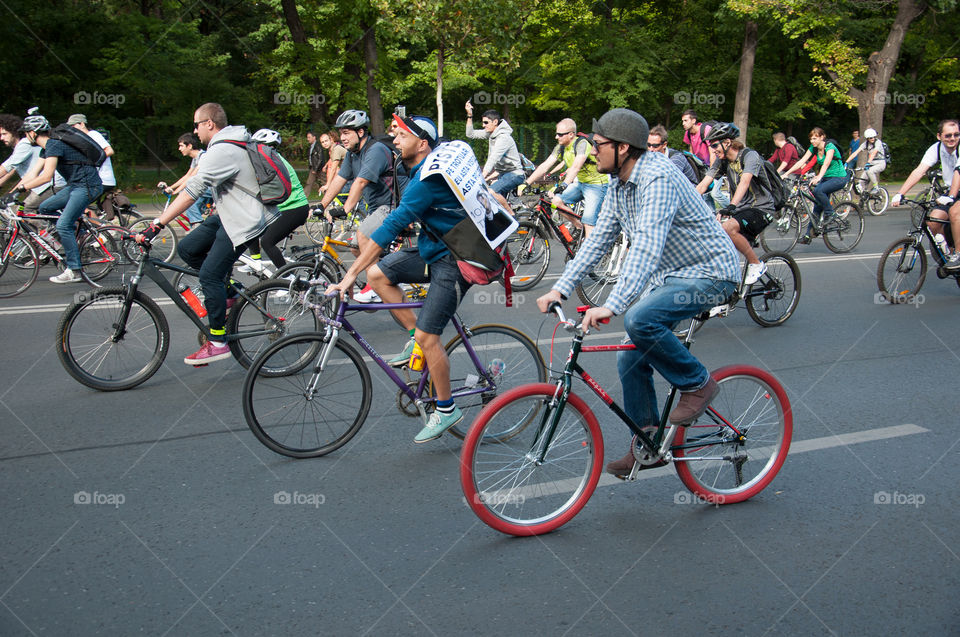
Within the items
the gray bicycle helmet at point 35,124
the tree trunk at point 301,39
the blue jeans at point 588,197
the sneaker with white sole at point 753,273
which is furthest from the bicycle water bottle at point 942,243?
the tree trunk at point 301,39

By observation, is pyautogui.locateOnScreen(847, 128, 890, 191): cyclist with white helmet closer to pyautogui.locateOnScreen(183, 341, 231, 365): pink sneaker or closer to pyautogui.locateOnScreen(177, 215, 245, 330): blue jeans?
pyautogui.locateOnScreen(177, 215, 245, 330): blue jeans

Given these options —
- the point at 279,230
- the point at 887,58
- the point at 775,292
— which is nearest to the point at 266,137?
the point at 279,230

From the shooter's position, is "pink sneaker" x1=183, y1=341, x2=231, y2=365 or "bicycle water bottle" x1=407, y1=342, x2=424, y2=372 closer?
"bicycle water bottle" x1=407, y1=342, x2=424, y2=372

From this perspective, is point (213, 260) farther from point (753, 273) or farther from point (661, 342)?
point (753, 273)

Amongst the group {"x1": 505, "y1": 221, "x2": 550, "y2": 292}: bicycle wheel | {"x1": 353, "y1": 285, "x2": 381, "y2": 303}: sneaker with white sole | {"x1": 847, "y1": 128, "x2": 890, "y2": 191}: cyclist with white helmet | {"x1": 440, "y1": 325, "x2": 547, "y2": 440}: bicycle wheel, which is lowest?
{"x1": 847, "y1": 128, "x2": 890, "y2": 191}: cyclist with white helmet

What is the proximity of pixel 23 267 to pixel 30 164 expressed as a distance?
5.51 ft

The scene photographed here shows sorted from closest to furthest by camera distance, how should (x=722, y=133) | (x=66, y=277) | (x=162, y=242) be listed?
(x=722, y=133) < (x=66, y=277) < (x=162, y=242)

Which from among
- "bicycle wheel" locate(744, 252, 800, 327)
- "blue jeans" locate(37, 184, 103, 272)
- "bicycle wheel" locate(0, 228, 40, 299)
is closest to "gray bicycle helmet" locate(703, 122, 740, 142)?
"bicycle wheel" locate(744, 252, 800, 327)

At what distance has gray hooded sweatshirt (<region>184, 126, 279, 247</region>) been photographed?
6191 mm

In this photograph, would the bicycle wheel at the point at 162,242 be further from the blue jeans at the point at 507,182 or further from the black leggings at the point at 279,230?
the black leggings at the point at 279,230

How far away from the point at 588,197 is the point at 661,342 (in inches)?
240

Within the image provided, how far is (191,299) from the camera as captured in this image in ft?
21.2

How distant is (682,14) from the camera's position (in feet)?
109

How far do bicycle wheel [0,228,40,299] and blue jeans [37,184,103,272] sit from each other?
0.36 m
